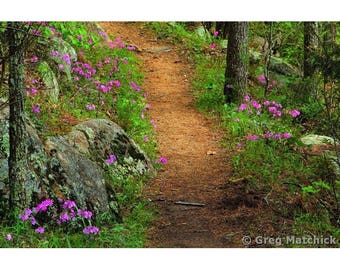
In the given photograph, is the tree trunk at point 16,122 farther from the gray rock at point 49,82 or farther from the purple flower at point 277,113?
the purple flower at point 277,113

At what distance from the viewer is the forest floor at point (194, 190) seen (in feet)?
15.0

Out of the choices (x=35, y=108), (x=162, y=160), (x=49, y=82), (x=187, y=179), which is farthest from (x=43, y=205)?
(x=49, y=82)

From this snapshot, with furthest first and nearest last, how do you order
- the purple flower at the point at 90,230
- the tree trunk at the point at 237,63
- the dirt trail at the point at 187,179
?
1. the tree trunk at the point at 237,63
2. the dirt trail at the point at 187,179
3. the purple flower at the point at 90,230

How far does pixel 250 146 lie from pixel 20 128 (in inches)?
130

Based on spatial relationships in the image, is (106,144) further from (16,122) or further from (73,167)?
(16,122)

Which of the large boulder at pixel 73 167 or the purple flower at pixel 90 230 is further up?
the large boulder at pixel 73 167

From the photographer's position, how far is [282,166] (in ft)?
19.2

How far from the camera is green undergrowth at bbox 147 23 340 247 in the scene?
4828 mm

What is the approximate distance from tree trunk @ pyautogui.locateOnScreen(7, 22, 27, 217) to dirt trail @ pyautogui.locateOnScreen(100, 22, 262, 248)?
1.19 meters

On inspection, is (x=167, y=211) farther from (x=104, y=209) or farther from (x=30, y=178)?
(x=30, y=178)

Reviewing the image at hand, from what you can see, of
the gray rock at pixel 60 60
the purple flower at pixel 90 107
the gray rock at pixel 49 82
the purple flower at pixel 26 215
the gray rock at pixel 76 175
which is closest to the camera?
the purple flower at pixel 26 215

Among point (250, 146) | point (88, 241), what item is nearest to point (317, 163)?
point (250, 146)

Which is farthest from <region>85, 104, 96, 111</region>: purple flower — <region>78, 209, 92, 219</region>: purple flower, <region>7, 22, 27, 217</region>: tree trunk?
<region>7, 22, 27, 217</region>: tree trunk

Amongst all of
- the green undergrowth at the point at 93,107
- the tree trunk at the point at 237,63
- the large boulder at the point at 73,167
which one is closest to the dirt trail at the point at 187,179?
the green undergrowth at the point at 93,107
